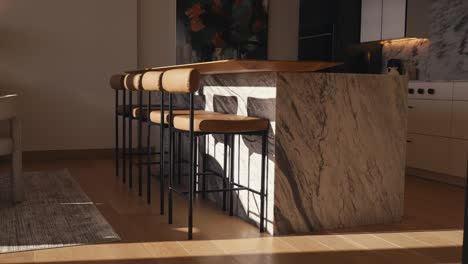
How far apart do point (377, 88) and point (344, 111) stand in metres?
0.26

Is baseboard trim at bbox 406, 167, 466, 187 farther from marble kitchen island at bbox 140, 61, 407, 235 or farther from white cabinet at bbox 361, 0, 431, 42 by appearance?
marble kitchen island at bbox 140, 61, 407, 235

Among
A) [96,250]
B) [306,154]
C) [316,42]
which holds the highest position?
[316,42]

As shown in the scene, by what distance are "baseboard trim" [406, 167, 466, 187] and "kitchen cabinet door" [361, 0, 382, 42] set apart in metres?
1.47

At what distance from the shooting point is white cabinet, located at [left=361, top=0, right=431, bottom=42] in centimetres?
497

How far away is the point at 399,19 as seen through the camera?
16.5 feet

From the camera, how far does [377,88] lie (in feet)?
9.73

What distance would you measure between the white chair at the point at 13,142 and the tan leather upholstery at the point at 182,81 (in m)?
1.07

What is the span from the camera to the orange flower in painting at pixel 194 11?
19.0 ft

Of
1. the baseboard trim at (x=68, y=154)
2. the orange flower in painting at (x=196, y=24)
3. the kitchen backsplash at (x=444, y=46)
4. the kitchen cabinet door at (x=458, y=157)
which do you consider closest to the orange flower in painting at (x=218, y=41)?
the orange flower in painting at (x=196, y=24)

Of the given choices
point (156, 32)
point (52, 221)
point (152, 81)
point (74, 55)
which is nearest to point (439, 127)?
point (152, 81)

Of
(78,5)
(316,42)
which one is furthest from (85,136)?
(316,42)

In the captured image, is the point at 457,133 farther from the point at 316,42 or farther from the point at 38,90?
the point at 38,90

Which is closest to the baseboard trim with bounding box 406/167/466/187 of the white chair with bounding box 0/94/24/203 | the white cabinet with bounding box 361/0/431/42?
the white cabinet with bounding box 361/0/431/42

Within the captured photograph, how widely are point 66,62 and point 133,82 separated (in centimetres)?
218
